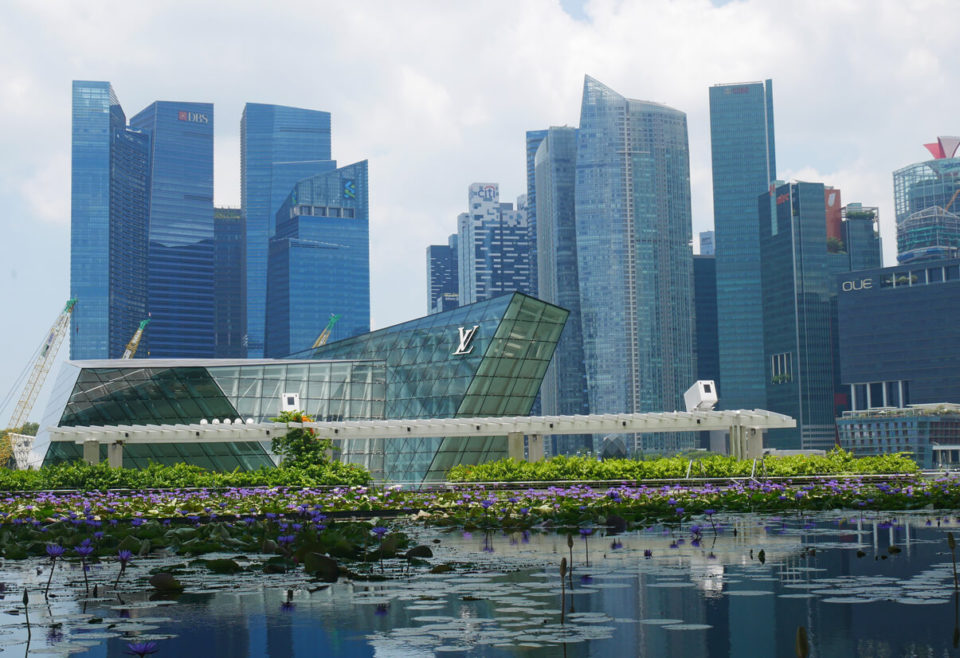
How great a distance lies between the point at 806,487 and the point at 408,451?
41.2m

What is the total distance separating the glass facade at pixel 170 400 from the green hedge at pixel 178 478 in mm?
19539

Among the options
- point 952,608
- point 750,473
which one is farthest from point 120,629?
point 750,473

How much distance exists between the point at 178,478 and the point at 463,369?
29194mm

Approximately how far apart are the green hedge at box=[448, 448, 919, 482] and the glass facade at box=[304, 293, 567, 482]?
2617 centimetres

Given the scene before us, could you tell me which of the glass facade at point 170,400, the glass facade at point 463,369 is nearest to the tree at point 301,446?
the glass facade at point 170,400

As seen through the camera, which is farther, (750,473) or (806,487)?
(750,473)

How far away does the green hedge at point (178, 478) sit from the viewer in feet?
121

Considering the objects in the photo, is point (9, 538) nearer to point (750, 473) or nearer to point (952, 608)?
point (952, 608)

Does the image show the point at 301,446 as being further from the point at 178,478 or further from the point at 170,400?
the point at 170,400

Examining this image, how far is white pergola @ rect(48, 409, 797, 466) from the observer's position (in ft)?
147

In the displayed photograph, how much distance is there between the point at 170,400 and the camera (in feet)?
206

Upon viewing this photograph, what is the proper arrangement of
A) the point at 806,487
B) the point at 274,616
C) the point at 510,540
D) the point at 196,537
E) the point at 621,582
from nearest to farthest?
1. the point at 274,616
2. the point at 621,582
3. the point at 196,537
4. the point at 510,540
5. the point at 806,487

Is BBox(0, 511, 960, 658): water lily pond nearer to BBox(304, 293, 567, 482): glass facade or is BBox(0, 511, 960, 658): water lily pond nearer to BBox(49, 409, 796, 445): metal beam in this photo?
BBox(49, 409, 796, 445): metal beam

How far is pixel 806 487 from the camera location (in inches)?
1155
